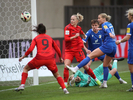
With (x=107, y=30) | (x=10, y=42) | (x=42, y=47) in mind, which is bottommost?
(x=10, y=42)

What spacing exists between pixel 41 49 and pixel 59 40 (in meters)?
7.45

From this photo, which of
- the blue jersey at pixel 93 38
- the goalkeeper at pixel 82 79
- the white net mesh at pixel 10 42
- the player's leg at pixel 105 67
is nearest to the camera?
the player's leg at pixel 105 67

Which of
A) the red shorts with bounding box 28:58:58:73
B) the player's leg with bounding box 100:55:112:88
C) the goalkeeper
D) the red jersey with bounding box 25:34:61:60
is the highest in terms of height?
the red jersey with bounding box 25:34:61:60

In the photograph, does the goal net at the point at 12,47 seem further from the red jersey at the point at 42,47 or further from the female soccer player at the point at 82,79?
the red jersey at the point at 42,47

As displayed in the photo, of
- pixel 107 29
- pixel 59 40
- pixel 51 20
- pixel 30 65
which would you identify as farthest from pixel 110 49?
pixel 51 20

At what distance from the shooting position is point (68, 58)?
6680 mm

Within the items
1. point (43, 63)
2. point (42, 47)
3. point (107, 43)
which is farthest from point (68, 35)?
point (43, 63)

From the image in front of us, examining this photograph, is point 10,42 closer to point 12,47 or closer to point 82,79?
point 12,47

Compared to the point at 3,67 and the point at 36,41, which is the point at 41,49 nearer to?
the point at 36,41

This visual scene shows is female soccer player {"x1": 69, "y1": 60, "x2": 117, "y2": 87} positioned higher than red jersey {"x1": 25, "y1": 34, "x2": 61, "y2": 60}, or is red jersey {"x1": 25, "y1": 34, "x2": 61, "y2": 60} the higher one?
red jersey {"x1": 25, "y1": 34, "x2": 61, "y2": 60}

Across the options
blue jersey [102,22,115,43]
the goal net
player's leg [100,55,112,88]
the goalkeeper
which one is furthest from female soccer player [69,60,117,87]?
the goal net

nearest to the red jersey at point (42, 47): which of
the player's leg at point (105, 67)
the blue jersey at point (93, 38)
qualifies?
the player's leg at point (105, 67)

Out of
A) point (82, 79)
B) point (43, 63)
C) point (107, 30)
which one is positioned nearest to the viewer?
point (43, 63)

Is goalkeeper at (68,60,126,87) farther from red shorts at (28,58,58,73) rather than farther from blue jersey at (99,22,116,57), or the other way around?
red shorts at (28,58,58,73)
